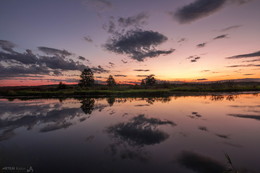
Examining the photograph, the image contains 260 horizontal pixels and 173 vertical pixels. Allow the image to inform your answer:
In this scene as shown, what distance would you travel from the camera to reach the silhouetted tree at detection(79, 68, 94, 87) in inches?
2901

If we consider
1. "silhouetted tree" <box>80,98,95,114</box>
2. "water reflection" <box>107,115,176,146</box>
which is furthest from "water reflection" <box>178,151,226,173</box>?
"silhouetted tree" <box>80,98,95,114</box>

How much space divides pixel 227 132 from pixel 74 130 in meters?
10.9

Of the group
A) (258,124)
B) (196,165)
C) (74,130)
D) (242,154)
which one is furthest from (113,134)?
(258,124)

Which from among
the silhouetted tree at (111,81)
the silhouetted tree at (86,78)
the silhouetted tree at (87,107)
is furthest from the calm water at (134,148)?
the silhouetted tree at (111,81)

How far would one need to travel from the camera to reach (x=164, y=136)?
786 centimetres

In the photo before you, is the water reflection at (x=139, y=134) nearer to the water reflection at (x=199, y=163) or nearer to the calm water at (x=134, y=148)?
the calm water at (x=134, y=148)

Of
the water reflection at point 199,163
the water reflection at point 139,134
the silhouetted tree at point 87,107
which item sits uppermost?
the water reflection at point 199,163

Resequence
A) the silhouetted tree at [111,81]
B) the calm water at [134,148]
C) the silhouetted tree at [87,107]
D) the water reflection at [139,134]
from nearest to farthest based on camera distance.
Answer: the calm water at [134,148]
the water reflection at [139,134]
the silhouetted tree at [87,107]
the silhouetted tree at [111,81]

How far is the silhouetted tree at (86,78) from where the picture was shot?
73.7 m

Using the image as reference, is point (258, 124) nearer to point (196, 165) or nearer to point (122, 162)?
point (196, 165)

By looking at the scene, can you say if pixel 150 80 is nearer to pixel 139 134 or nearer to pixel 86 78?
pixel 86 78

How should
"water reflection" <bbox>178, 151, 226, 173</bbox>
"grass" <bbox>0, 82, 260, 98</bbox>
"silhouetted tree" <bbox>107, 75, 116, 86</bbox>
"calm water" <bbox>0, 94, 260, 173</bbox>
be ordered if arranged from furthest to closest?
"silhouetted tree" <bbox>107, 75, 116, 86</bbox>
"grass" <bbox>0, 82, 260, 98</bbox>
"calm water" <bbox>0, 94, 260, 173</bbox>
"water reflection" <bbox>178, 151, 226, 173</bbox>

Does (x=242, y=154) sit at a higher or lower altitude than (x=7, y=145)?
higher

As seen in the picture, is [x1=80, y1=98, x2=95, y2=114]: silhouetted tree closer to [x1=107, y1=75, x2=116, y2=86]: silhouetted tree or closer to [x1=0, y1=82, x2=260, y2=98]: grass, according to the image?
[x1=0, y1=82, x2=260, y2=98]: grass
